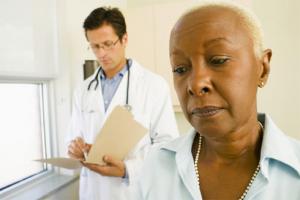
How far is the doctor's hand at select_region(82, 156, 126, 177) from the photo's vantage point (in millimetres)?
1271

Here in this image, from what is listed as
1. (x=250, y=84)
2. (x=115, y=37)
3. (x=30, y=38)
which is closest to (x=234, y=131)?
(x=250, y=84)

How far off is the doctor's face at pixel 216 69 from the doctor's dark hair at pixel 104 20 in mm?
981

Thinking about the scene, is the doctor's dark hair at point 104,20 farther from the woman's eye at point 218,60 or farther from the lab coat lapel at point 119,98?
the woman's eye at point 218,60

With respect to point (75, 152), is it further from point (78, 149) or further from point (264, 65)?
point (264, 65)

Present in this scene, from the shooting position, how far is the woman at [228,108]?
0.50 meters

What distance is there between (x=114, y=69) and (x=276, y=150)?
1088mm

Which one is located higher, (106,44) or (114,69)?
(106,44)

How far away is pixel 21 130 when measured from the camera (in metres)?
1.73

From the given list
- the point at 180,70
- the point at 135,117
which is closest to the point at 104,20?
the point at 135,117

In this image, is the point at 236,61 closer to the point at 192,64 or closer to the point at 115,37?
the point at 192,64

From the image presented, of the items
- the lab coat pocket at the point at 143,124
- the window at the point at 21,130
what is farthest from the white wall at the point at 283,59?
the window at the point at 21,130

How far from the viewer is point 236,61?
0.50 meters

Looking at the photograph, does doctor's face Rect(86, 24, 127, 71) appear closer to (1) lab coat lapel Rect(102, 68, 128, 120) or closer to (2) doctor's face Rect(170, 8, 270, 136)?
(1) lab coat lapel Rect(102, 68, 128, 120)

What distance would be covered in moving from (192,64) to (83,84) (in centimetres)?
118
